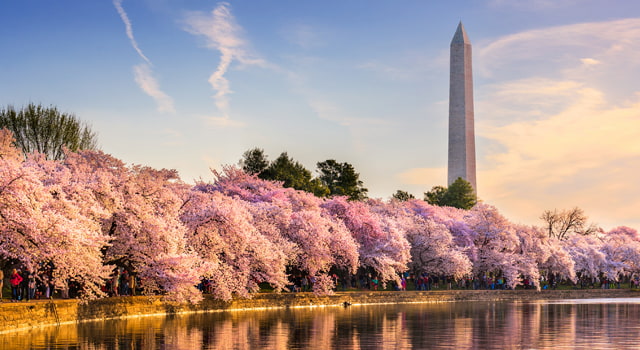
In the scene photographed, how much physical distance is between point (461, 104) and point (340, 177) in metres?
18.7

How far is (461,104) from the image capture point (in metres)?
111

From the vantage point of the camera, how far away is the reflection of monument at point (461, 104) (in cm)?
10988

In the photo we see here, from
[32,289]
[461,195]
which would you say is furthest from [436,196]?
[32,289]

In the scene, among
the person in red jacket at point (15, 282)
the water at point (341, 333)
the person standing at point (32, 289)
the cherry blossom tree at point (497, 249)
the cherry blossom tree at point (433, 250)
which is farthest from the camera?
the cherry blossom tree at point (497, 249)

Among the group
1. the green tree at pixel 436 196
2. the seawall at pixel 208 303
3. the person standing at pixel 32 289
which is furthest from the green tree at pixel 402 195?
the person standing at pixel 32 289

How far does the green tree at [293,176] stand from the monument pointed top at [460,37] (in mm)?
24824

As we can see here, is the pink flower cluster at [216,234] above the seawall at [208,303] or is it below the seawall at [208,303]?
above

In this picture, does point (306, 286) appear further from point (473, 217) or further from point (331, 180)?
point (331, 180)

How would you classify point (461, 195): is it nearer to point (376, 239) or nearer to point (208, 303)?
point (376, 239)

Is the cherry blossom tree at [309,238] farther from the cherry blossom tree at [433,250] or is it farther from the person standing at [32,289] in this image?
the person standing at [32,289]

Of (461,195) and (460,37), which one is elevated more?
(460,37)

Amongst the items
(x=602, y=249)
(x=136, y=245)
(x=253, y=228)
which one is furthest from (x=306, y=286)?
(x=602, y=249)

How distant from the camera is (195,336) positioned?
109 ft

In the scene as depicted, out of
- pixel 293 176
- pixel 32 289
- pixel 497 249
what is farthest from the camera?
pixel 293 176
